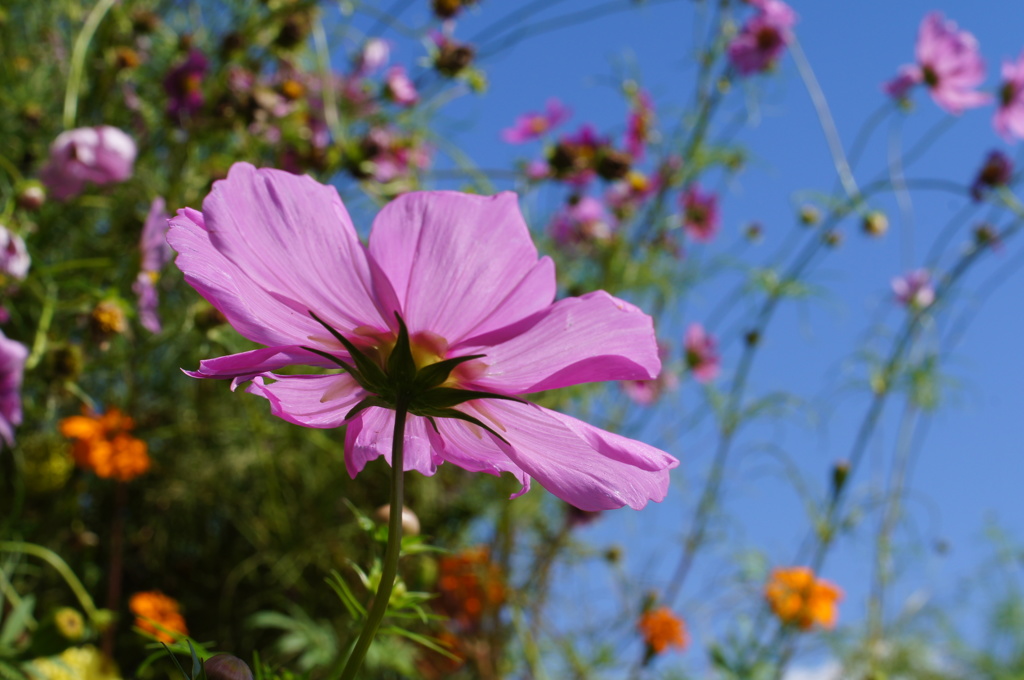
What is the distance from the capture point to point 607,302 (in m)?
0.24

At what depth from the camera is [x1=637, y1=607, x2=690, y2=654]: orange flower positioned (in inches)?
42.1

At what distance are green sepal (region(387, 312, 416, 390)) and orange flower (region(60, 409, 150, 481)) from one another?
2.29 ft

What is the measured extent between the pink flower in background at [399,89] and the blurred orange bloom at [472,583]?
23.9 inches

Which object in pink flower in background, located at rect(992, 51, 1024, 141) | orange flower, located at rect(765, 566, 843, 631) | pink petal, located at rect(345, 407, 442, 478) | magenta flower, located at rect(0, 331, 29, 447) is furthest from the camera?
pink flower in background, located at rect(992, 51, 1024, 141)

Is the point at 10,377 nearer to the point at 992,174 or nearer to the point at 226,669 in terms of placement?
the point at 226,669

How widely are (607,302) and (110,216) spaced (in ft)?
3.40

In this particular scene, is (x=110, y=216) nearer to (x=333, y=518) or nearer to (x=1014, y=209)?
(x=333, y=518)

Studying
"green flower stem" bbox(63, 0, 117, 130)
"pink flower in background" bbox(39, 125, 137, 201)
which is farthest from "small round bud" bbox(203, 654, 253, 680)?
"green flower stem" bbox(63, 0, 117, 130)

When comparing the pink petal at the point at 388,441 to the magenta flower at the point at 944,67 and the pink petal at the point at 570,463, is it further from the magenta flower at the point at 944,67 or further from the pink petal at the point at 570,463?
the magenta flower at the point at 944,67

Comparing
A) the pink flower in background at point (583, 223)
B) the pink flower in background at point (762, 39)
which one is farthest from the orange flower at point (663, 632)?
the pink flower in background at point (762, 39)

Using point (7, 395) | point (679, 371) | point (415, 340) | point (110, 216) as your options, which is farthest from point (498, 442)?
point (679, 371)

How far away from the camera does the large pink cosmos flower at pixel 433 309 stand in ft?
0.76

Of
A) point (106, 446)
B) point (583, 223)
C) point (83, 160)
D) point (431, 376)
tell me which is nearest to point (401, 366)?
point (431, 376)

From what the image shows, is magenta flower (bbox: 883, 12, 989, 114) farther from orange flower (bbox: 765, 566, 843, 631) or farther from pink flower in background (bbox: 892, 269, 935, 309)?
orange flower (bbox: 765, 566, 843, 631)
